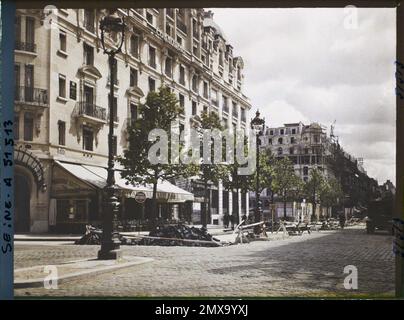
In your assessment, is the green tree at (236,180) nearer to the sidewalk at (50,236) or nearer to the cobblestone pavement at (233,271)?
the cobblestone pavement at (233,271)

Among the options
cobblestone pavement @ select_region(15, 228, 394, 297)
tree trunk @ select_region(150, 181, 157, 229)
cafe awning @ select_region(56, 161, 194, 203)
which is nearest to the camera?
cobblestone pavement @ select_region(15, 228, 394, 297)

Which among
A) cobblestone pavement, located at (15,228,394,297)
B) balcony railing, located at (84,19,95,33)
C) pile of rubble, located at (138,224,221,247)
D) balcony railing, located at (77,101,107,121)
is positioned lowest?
cobblestone pavement, located at (15,228,394,297)

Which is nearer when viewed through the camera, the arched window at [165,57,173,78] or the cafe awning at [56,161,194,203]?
the cafe awning at [56,161,194,203]

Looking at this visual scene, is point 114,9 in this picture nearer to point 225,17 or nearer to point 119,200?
point 225,17

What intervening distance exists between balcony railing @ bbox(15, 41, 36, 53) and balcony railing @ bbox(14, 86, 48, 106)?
682 mm

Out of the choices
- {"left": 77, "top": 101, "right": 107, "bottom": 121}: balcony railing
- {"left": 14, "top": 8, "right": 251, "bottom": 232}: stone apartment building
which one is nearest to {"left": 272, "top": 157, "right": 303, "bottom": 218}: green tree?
{"left": 14, "top": 8, "right": 251, "bottom": 232}: stone apartment building

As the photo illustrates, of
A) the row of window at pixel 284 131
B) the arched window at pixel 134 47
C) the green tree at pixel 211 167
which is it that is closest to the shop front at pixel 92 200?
the green tree at pixel 211 167

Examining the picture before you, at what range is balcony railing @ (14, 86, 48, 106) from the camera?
25.9ft

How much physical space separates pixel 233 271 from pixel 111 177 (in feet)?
9.50

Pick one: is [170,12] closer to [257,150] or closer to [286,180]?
[257,150]

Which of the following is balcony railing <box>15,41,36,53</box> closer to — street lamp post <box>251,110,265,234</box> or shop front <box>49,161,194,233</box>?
shop front <box>49,161,194,233</box>

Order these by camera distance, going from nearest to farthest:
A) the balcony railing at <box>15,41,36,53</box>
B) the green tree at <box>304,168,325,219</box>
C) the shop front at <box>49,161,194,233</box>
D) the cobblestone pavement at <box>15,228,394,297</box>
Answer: the cobblestone pavement at <box>15,228,394,297</box> → the balcony railing at <box>15,41,36,53</box> → the shop front at <box>49,161,194,233</box> → the green tree at <box>304,168,325,219</box>

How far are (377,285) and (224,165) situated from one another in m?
3.56
